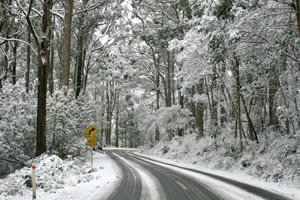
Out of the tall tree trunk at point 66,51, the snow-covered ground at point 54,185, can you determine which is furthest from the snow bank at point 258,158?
the tall tree trunk at point 66,51

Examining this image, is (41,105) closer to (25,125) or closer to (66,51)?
(25,125)

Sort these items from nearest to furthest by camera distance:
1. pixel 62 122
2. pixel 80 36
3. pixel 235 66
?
pixel 62 122, pixel 235 66, pixel 80 36

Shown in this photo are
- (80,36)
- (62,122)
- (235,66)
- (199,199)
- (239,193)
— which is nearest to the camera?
(199,199)

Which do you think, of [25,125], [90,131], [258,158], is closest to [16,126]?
[25,125]

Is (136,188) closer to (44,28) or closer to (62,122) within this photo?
(62,122)

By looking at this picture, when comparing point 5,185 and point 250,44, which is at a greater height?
point 250,44

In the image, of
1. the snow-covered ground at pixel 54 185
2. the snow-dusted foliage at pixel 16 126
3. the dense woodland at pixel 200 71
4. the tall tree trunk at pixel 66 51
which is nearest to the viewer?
the snow-covered ground at pixel 54 185

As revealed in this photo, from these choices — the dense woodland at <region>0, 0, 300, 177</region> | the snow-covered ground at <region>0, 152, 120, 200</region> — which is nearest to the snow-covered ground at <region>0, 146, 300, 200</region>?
the snow-covered ground at <region>0, 152, 120, 200</region>

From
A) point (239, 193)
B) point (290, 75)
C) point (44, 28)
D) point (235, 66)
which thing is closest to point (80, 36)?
point (44, 28)

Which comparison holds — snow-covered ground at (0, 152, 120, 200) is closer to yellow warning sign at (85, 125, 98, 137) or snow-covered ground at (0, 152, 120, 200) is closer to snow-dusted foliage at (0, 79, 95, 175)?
snow-dusted foliage at (0, 79, 95, 175)

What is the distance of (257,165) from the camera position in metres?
11.0

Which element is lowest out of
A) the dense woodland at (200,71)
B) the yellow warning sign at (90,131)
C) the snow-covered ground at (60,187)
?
the snow-covered ground at (60,187)

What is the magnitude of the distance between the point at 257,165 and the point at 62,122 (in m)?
9.77

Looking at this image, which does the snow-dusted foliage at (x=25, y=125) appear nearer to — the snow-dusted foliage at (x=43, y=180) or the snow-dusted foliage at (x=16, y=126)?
the snow-dusted foliage at (x=16, y=126)
